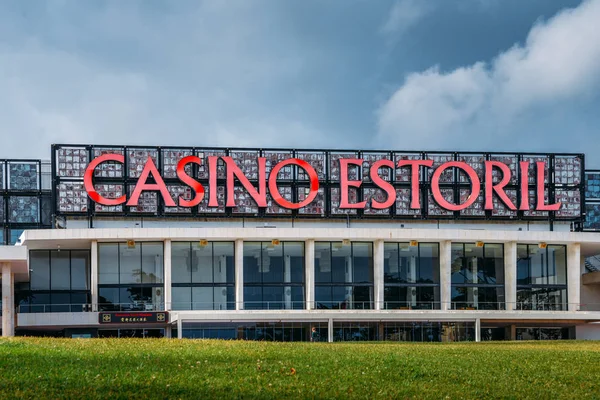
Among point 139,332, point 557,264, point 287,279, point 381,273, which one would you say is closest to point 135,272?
point 139,332

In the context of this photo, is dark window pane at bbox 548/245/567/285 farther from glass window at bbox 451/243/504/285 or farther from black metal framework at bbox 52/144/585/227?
black metal framework at bbox 52/144/585/227

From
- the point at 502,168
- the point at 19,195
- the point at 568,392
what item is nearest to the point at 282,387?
the point at 568,392

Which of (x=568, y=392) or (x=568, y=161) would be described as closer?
(x=568, y=392)

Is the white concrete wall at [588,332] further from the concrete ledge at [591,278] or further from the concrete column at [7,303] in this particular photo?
the concrete column at [7,303]

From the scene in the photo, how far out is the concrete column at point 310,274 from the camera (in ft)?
171

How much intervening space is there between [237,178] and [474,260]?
63.1 feet

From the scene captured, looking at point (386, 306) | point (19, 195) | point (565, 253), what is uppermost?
point (19, 195)

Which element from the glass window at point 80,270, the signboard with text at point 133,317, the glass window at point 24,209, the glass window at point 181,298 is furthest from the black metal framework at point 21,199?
the glass window at point 181,298

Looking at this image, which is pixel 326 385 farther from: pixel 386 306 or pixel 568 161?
pixel 568 161

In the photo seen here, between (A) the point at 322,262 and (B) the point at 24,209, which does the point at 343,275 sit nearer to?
(A) the point at 322,262

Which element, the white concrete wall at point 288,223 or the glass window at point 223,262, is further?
the white concrete wall at point 288,223

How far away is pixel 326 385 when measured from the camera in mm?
15117

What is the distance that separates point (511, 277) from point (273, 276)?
17515 mm

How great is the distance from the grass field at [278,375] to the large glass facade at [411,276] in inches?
1221
